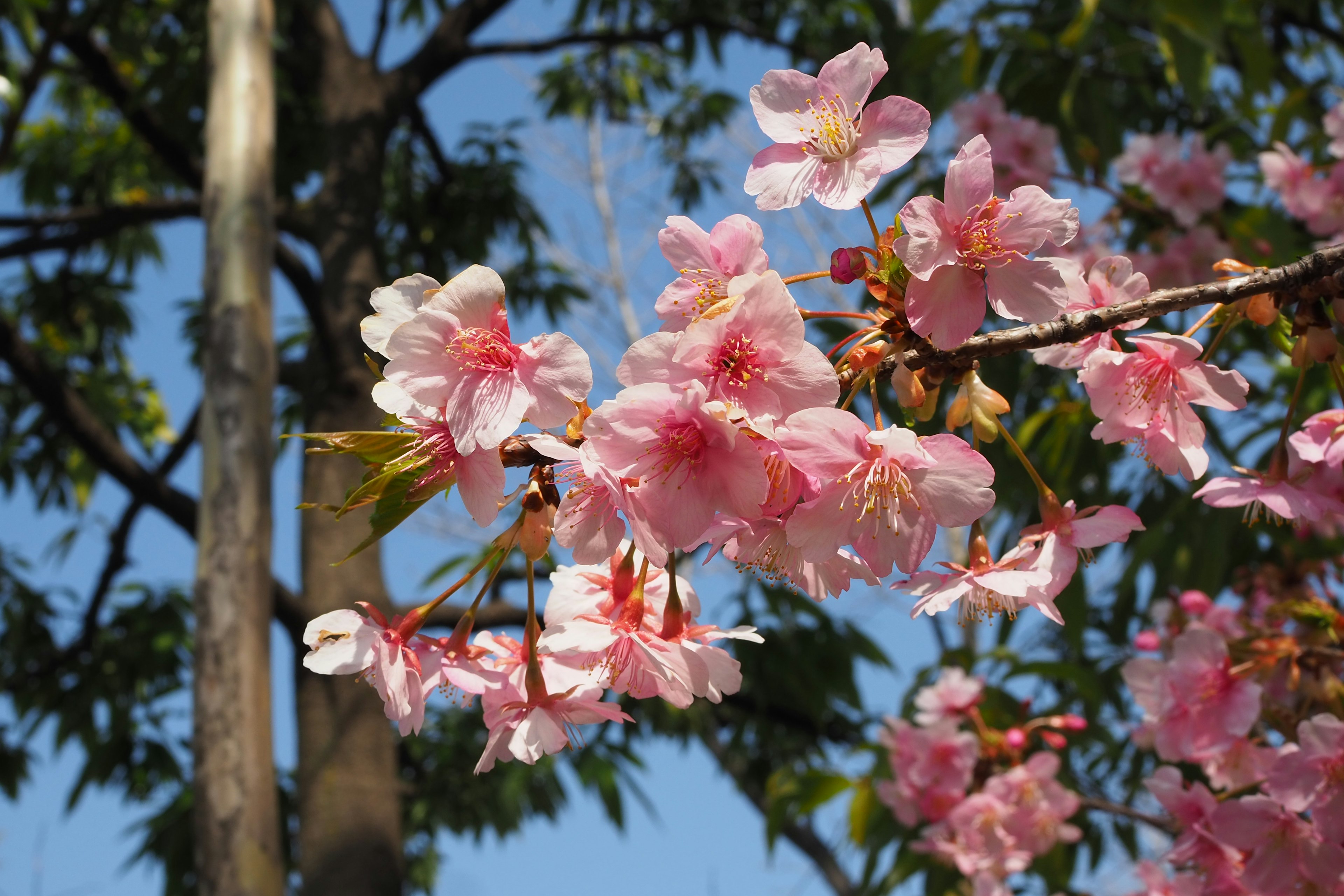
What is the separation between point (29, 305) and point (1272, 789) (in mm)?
4416

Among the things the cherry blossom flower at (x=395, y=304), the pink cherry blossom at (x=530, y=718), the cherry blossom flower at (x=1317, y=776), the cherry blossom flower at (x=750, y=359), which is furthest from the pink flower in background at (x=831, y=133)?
the cherry blossom flower at (x=1317, y=776)

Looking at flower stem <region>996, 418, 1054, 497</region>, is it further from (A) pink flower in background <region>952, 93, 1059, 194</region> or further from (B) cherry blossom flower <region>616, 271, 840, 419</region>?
(A) pink flower in background <region>952, 93, 1059, 194</region>

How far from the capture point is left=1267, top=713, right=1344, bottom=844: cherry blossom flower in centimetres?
102

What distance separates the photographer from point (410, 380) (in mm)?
640

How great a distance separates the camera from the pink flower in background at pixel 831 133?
2.28 feet

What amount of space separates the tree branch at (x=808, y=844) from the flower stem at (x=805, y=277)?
12.6 feet

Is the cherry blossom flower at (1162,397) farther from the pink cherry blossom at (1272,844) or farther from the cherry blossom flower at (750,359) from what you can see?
the pink cherry blossom at (1272,844)

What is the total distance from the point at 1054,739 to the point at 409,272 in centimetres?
295

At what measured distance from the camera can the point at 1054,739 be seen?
85.9 inches

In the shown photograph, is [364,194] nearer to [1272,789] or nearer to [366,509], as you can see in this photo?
[366,509]

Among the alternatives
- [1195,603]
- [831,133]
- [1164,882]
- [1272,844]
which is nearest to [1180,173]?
[1195,603]

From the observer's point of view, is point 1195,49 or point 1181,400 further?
point 1195,49

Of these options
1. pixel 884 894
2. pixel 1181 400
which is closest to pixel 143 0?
pixel 884 894

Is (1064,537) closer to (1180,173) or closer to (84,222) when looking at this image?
(1180,173)
